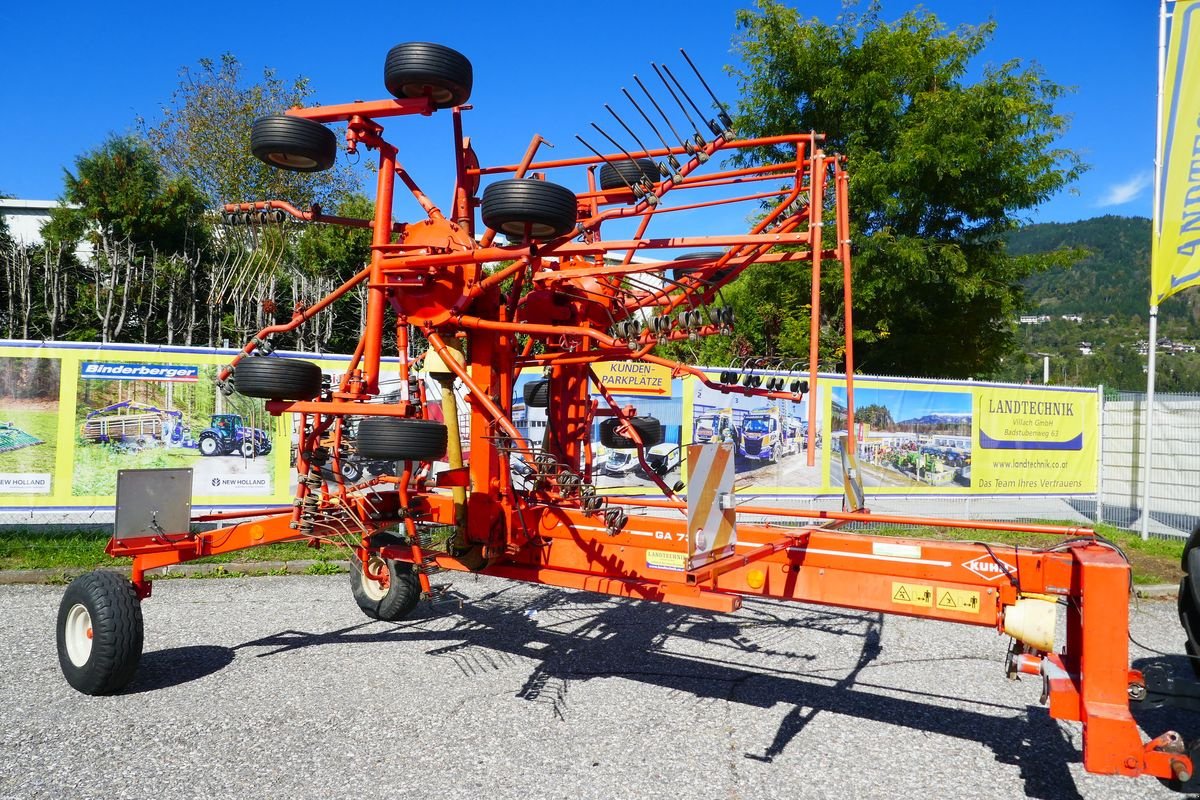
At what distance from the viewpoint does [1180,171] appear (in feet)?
33.1

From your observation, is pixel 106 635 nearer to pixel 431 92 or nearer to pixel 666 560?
pixel 666 560

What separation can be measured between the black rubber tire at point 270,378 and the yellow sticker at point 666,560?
2.36m

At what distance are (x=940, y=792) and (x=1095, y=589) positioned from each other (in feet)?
4.14

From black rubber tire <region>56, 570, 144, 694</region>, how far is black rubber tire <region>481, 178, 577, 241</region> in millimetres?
3335

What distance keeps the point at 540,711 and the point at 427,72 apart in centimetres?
383

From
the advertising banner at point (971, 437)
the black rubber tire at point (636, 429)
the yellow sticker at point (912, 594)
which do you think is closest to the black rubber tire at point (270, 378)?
the black rubber tire at point (636, 429)

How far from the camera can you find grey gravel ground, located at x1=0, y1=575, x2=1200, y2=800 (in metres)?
4.11

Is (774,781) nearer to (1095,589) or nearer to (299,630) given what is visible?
(1095,589)

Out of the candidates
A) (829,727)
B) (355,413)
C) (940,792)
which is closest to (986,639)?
(829,727)

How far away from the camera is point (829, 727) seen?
486 centimetres

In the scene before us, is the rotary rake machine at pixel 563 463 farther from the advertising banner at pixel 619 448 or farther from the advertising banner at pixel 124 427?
Answer: the advertising banner at pixel 124 427

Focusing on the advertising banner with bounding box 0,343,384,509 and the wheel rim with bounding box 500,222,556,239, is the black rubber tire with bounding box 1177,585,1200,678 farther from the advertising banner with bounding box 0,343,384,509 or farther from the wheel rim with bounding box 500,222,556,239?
the advertising banner with bounding box 0,343,384,509

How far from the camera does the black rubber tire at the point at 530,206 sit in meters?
4.18

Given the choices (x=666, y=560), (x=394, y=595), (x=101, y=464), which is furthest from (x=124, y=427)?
(x=666, y=560)
